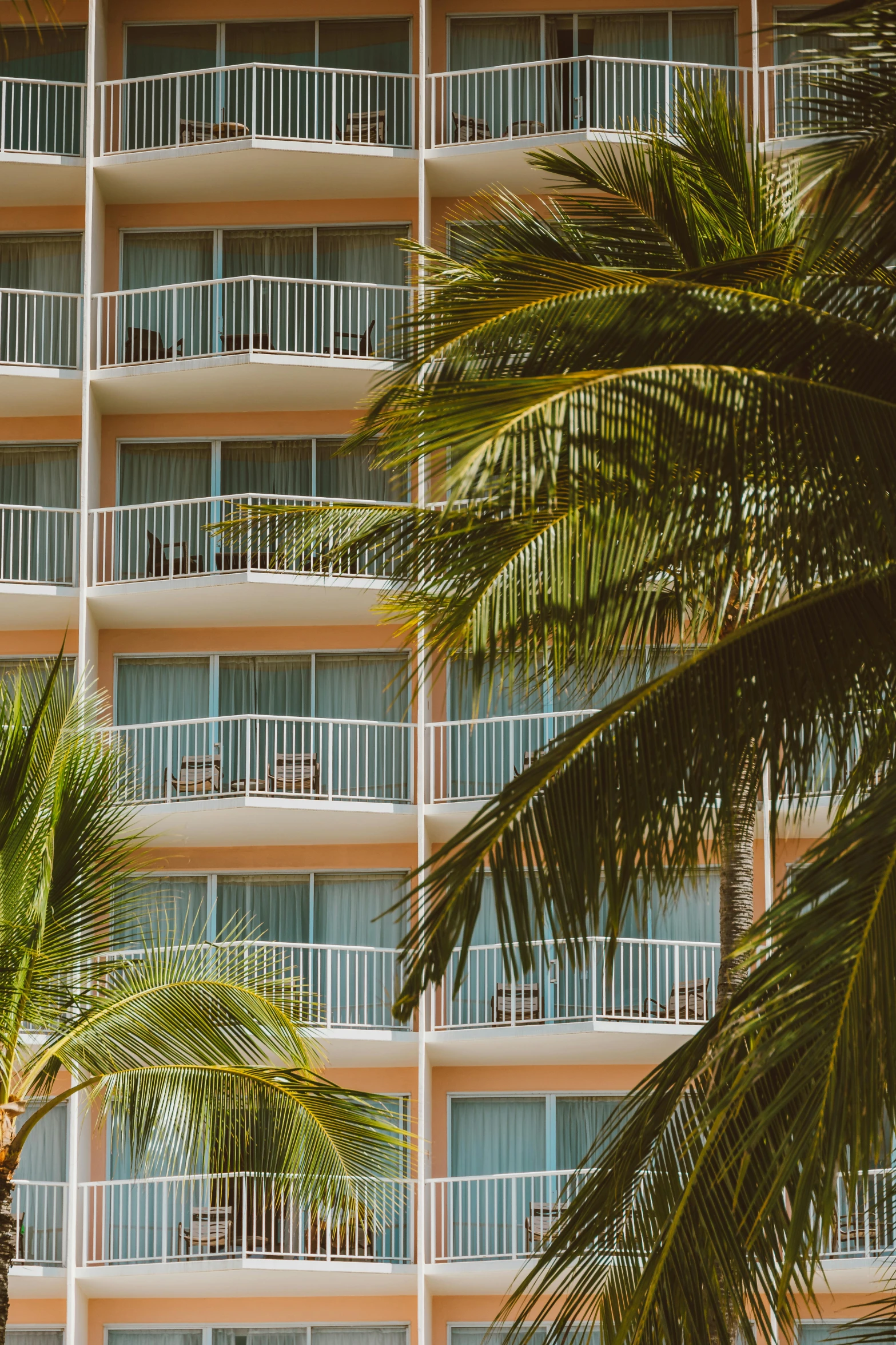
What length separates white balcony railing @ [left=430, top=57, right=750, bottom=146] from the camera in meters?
Answer: 21.9

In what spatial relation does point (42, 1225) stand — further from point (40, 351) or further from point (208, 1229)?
point (40, 351)

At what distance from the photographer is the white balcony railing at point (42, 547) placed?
21703 millimetres

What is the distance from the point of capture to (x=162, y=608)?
830 inches

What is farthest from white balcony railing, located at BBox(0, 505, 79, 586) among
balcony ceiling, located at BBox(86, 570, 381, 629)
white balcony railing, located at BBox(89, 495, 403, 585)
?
balcony ceiling, located at BBox(86, 570, 381, 629)

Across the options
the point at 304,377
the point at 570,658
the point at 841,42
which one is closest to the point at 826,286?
the point at 841,42

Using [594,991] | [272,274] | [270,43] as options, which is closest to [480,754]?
[594,991]

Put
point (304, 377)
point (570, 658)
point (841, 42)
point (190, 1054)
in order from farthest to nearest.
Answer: point (304, 377), point (190, 1054), point (570, 658), point (841, 42)

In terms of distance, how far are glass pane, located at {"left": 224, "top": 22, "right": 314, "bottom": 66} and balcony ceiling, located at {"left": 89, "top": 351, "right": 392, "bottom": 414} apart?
176 inches

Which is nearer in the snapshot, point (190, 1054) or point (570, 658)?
point (570, 658)

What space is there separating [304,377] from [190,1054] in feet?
39.8

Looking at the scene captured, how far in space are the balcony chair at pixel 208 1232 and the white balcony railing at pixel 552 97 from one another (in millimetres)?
12367

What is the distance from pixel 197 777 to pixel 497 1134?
204 inches

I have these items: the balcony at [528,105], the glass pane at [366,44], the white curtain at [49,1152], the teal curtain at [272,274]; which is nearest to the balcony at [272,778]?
the white curtain at [49,1152]

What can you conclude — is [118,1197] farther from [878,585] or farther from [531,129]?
[878,585]
